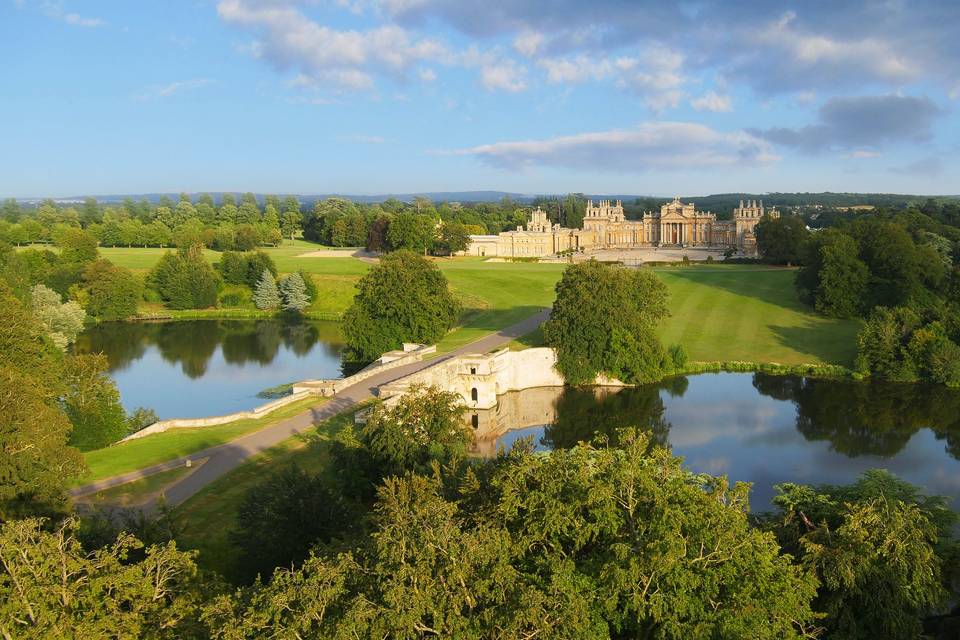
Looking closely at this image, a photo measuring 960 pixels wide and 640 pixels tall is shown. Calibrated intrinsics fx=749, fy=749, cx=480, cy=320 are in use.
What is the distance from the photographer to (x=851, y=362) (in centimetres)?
4053

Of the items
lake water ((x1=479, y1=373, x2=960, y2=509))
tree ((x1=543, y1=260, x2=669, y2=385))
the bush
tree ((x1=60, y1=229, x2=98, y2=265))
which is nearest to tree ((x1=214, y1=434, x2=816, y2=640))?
lake water ((x1=479, y1=373, x2=960, y2=509))

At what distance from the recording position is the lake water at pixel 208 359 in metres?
36.8

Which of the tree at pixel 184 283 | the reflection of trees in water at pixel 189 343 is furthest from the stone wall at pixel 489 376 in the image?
the tree at pixel 184 283

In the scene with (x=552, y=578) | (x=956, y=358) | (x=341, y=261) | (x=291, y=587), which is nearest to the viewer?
(x=291, y=587)

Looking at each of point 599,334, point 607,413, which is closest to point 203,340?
point 599,334

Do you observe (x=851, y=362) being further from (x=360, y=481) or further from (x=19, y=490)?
(x=19, y=490)

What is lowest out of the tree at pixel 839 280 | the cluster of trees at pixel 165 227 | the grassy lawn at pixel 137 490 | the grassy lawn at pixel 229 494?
the grassy lawn at pixel 229 494

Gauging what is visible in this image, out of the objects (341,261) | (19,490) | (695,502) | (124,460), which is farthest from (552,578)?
(341,261)

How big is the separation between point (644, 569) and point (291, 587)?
5159 mm

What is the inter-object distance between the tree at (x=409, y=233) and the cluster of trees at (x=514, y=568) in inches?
2698

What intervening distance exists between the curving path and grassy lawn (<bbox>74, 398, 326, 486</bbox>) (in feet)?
1.31

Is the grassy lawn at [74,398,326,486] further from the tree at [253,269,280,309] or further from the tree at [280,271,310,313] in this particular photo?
the tree at [253,269,280,309]

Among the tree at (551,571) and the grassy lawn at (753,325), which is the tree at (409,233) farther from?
the tree at (551,571)

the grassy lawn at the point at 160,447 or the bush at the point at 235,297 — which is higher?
the bush at the point at 235,297
